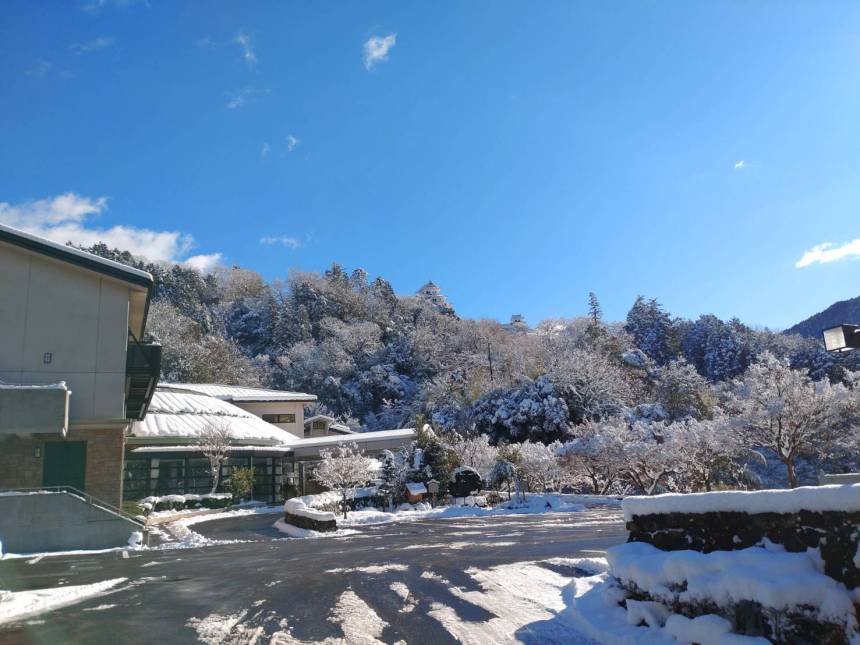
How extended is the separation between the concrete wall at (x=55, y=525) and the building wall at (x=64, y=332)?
337 cm

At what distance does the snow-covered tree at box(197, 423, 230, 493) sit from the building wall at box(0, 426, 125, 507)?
1178cm

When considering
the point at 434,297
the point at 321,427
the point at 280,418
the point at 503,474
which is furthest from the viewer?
the point at 434,297

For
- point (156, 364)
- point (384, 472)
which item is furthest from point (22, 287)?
point (384, 472)

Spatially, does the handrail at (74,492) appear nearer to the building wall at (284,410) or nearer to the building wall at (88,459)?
the building wall at (88,459)

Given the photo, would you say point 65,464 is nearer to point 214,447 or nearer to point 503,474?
point 214,447

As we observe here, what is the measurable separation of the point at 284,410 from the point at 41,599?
40.3m

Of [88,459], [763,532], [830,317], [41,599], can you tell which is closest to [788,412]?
[763,532]

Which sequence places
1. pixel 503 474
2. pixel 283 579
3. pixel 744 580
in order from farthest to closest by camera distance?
pixel 503 474
pixel 283 579
pixel 744 580

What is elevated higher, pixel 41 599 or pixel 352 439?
pixel 352 439

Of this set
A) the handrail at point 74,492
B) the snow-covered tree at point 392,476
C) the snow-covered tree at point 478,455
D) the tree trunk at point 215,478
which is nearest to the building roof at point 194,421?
the tree trunk at point 215,478

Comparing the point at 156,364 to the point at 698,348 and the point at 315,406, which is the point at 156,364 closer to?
the point at 315,406

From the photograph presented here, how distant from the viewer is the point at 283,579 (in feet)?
33.4

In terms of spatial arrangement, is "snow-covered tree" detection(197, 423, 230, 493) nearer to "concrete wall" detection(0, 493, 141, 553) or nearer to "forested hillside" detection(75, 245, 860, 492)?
"forested hillside" detection(75, 245, 860, 492)

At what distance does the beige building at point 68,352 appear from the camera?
18766 millimetres
